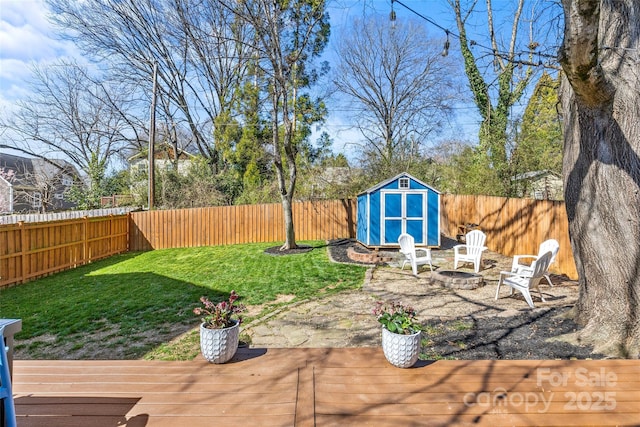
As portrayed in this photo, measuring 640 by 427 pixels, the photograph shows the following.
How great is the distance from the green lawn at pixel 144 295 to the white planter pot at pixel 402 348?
220 centimetres

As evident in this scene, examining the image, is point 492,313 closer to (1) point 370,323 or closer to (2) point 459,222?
(1) point 370,323

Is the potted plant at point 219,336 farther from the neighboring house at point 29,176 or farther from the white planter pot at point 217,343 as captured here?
the neighboring house at point 29,176

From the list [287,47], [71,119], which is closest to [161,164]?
[71,119]

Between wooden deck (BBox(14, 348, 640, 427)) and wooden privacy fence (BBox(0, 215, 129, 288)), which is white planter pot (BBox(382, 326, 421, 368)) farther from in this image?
wooden privacy fence (BBox(0, 215, 129, 288))

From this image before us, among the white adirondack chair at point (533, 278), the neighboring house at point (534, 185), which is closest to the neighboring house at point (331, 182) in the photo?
the neighboring house at point (534, 185)

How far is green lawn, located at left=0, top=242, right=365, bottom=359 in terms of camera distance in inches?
148

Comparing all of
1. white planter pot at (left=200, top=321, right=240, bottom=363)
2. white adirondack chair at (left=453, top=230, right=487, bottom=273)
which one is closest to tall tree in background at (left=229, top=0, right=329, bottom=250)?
white adirondack chair at (left=453, top=230, right=487, bottom=273)

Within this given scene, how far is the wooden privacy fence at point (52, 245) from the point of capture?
6680mm

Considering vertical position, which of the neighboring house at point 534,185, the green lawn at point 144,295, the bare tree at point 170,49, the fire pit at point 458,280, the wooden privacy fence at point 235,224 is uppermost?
the bare tree at point 170,49

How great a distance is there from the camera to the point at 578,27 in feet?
7.22

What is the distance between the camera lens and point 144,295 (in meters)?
5.71

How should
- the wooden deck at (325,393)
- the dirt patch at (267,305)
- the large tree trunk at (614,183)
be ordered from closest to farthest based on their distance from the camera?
the wooden deck at (325,393) → the large tree trunk at (614,183) → the dirt patch at (267,305)

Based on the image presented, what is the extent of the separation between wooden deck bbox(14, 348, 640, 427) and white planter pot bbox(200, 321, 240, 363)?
6cm

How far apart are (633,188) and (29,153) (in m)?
21.9
